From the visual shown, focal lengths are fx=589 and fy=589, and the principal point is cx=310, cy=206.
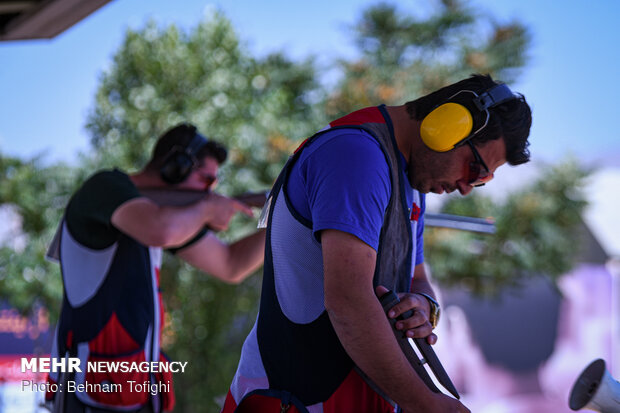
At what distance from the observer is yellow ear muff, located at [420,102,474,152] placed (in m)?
1.27

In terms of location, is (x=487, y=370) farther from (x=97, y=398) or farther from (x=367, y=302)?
(x=367, y=302)

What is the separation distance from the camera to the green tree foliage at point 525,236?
7.41m

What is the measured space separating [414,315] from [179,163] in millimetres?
1565

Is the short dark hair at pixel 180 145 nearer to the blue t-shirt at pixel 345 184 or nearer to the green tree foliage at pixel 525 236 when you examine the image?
the blue t-shirt at pixel 345 184

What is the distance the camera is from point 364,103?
693 cm

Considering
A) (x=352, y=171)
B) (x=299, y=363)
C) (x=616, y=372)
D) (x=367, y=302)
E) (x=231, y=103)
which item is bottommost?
(x=616, y=372)

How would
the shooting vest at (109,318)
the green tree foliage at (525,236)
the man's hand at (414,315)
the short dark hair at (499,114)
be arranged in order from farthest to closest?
1. the green tree foliage at (525,236)
2. the shooting vest at (109,318)
3. the short dark hair at (499,114)
4. the man's hand at (414,315)

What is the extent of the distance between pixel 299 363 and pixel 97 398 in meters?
1.19

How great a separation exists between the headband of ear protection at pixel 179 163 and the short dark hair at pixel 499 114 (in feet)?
4.57

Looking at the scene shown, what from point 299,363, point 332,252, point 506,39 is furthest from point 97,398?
point 506,39

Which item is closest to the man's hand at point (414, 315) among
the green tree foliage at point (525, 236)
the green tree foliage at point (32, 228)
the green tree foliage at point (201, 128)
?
the green tree foliage at point (201, 128)

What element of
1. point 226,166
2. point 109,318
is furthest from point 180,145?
point 226,166

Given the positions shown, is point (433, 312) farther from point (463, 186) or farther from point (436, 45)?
point (436, 45)

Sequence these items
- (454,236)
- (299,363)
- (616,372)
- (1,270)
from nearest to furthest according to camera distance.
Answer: (299,363), (1,270), (454,236), (616,372)
